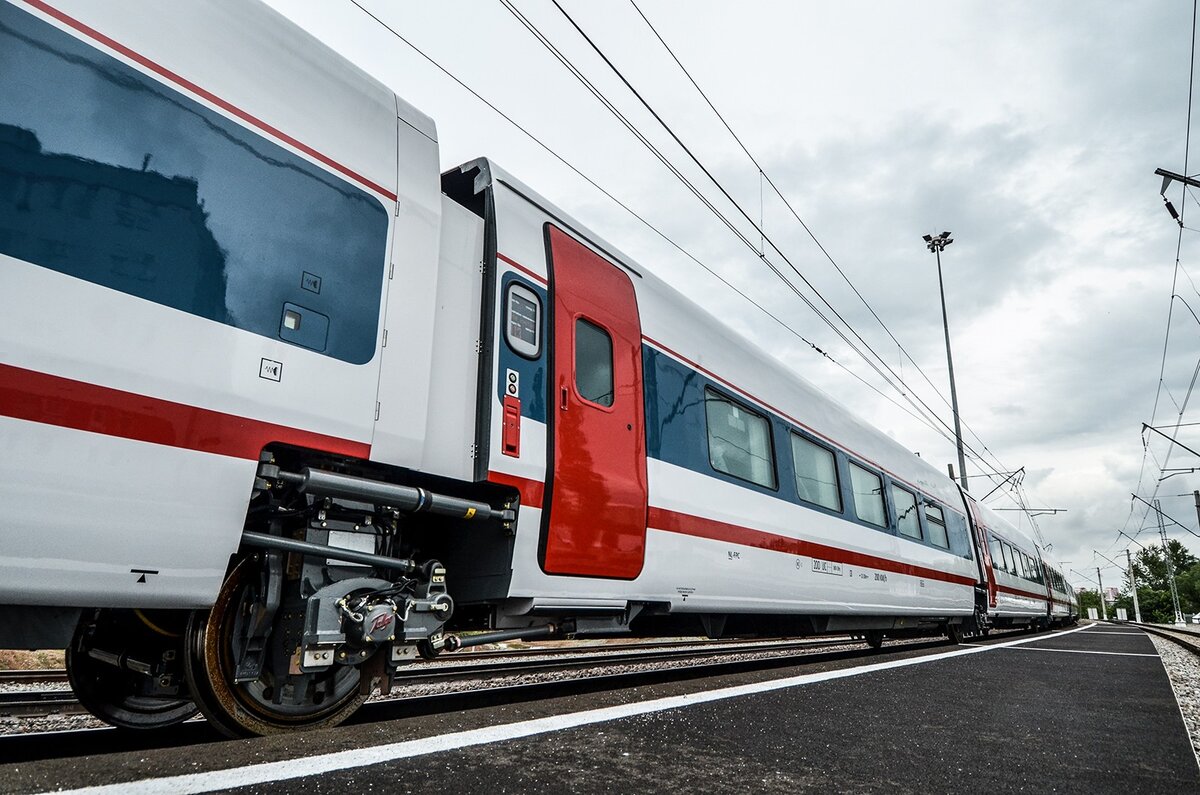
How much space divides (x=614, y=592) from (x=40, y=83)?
3532mm

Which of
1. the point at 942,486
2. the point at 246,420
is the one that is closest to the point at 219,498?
the point at 246,420

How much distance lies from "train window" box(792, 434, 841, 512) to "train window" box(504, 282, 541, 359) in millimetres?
4010

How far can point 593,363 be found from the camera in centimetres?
461

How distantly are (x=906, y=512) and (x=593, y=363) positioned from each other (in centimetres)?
766

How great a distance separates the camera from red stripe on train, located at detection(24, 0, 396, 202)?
2385mm

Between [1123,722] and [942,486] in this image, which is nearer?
[1123,722]

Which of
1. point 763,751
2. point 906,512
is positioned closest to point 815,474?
point 906,512

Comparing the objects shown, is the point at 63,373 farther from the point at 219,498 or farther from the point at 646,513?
the point at 646,513

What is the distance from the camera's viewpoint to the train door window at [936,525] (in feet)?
37.7

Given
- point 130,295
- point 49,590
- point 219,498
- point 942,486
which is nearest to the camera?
point 49,590

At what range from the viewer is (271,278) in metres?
2.83

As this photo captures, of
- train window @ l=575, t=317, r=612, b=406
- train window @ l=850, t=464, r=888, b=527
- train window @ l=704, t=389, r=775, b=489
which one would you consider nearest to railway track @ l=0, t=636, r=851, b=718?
train window @ l=704, t=389, r=775, b=489

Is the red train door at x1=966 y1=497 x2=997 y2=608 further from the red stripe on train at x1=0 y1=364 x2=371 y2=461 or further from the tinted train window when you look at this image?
the red stripe on train at x1=0 y1=364 x2=371 y2=461

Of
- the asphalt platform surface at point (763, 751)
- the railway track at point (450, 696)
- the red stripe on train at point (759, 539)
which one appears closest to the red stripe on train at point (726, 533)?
the red stripe on train at point (759, 539)
